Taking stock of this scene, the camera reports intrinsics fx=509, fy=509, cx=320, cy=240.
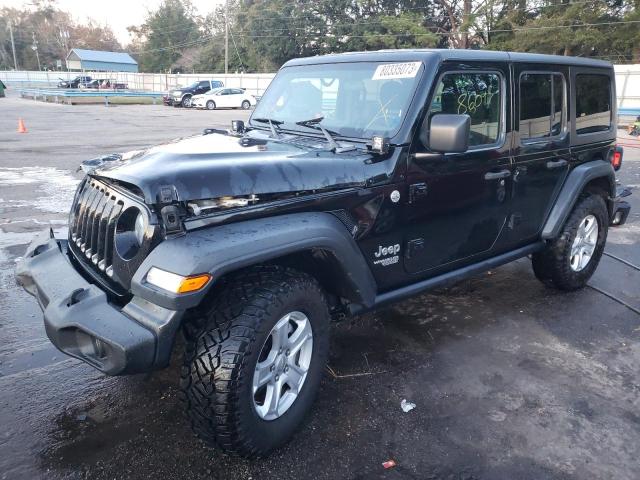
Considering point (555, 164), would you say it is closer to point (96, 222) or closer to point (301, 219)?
point (301, 219)

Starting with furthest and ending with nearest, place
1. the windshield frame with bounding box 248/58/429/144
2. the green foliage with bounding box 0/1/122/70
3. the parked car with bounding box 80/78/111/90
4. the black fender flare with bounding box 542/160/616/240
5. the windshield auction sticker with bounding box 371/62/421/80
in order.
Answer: the green foliage with bounding box 0/1/122/70, the parked car with bounding box 80/78/111/90, the black fender flare with bounding box 542/160/616/240, the windshield auction sticker with bounding box 371/62/421/80, the windshield frame with bounding box 248/58/429/144

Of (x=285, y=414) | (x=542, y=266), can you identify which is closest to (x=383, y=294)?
(x=285, y=414)

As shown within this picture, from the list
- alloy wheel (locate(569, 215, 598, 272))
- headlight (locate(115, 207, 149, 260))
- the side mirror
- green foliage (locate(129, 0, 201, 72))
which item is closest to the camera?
headlight (locate(115, 207, 149, 260))

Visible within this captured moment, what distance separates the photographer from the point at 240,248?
2305 millimetres

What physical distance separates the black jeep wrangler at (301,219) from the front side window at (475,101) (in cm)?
1

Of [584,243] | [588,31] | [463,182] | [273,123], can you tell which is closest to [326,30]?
[588,31]

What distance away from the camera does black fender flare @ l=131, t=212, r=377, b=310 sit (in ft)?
7.16

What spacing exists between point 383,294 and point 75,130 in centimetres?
1760

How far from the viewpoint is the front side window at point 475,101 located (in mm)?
3270

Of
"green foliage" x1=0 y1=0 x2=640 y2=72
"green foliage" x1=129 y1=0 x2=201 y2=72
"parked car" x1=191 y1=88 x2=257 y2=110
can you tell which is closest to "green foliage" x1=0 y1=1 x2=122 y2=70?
"green foliage" x1=0 y1=0 x2=640 y2=72

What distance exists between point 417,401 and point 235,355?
4.56 feet

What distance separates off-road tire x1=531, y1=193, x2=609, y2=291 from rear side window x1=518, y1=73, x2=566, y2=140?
2.70 feet

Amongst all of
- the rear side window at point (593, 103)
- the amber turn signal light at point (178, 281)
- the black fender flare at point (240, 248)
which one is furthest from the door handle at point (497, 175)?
the amber turn signal light at point (178, 281)

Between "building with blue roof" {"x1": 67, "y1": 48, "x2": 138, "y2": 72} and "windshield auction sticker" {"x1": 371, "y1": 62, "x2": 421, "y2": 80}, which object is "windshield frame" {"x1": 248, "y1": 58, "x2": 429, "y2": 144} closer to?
"windshield auction sticker" {"x1": 371, "y1": 62, "x2": 421, "y2": 80}
